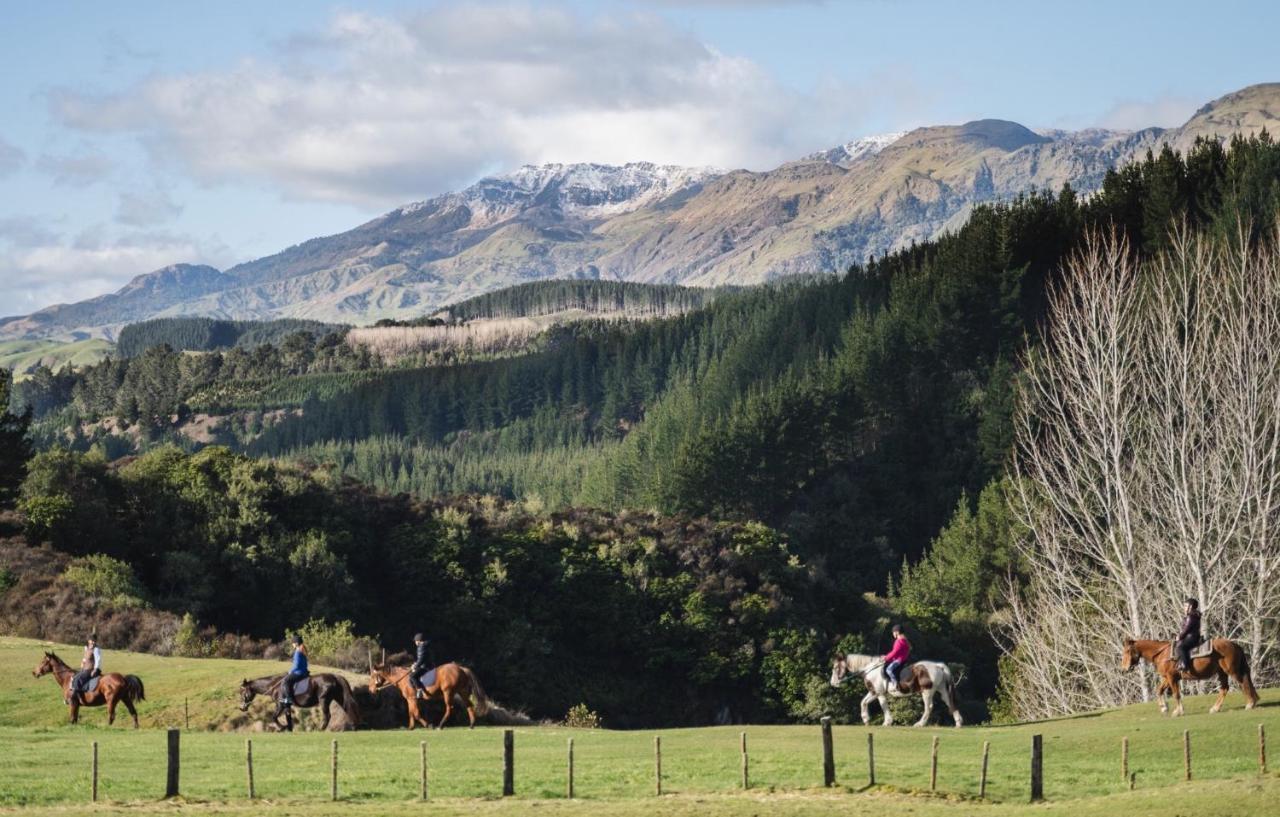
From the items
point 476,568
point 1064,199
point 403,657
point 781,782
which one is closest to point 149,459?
point 476,568

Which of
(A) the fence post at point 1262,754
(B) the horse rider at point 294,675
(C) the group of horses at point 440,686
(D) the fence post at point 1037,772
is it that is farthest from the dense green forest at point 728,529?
(D) the fence post at point 1037,772

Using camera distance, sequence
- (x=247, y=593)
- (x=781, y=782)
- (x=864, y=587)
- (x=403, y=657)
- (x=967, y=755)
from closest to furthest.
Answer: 1. (x=781, y=782)
2. (x=967, y=755)
3. (x=403, y=657)
4. (x=247, y=593)
5. (x=864, y=587)

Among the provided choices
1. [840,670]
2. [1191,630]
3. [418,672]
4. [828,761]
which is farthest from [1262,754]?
[418,672]

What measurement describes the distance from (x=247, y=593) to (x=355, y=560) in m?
9.40

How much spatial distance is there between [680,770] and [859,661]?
974cm

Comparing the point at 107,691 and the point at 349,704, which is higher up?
the point at 107,691

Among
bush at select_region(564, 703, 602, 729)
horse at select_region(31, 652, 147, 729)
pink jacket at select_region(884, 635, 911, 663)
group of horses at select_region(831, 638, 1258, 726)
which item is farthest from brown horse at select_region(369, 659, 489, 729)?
bush at select_region(564, 703, 602, 729)

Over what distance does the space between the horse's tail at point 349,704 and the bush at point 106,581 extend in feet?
85.7

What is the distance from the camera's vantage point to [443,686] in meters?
40.8

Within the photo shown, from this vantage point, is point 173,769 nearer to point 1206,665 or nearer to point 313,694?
point 313,694

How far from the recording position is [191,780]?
31125mm

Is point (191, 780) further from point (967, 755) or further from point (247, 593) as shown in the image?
point (247, 593)

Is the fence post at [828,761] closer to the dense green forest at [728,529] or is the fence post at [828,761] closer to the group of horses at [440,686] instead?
the group of horses at [440,686]

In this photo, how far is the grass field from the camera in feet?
93.4
